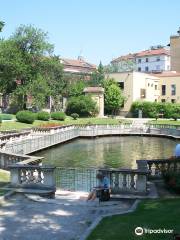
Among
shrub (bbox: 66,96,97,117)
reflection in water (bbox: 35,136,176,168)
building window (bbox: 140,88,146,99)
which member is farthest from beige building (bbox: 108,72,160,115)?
reflection in water (bbox: 35,136,176,168)

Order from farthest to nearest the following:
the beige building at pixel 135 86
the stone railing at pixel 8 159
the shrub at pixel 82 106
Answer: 1. the beige building at pixel 135 86
2. the shrub at pixel 82 106
3. the stone railing at pixel 8 159

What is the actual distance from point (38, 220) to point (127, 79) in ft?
258

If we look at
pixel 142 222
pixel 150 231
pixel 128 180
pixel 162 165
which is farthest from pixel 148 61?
pixel 150 231

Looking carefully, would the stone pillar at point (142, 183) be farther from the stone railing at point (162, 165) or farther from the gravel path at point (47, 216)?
the stone railing at point (162, 165)

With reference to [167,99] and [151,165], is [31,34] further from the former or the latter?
[151,165]

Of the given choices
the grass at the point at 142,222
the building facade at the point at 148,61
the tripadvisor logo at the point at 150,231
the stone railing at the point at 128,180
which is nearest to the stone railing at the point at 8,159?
the stone railing at the point at 128,180

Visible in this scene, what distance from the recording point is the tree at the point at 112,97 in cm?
8475

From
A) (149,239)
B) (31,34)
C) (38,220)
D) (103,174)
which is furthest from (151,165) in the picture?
(31,34)

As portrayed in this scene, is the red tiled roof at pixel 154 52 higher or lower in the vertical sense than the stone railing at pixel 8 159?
higher

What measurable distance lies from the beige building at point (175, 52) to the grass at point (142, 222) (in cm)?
9624

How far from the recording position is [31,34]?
70.4 meters

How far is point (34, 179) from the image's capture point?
16.0 meters

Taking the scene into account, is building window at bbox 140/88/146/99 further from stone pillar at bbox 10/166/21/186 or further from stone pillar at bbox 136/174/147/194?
stone pillar at bbox 136/174/147/194

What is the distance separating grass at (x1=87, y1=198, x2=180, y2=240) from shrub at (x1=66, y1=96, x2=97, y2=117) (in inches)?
2507
